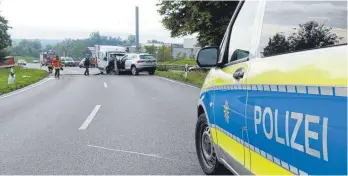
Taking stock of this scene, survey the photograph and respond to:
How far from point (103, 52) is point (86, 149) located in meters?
34.4

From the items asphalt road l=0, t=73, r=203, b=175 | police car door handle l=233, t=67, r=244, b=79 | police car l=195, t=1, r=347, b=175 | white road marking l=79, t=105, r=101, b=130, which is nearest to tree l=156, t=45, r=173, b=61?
asphalt road l=0, t=73, r=203, b=175

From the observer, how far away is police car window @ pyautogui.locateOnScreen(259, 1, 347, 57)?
2.31 meters

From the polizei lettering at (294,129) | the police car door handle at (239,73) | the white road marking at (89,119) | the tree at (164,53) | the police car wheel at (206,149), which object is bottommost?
the white road marking at (89,119)

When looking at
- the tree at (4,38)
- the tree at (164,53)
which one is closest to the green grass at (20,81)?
the tree at (4,38)

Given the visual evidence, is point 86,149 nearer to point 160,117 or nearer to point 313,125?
point 160,117

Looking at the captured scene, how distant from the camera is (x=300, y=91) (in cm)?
221

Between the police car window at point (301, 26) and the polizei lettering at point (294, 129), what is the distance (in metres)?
0.44

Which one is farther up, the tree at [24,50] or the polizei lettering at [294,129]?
the tree at [24,50]

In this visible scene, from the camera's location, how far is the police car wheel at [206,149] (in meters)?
4.36

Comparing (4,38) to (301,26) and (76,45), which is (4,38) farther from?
(76,45)

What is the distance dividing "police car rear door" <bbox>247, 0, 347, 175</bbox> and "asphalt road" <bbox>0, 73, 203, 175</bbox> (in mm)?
2283

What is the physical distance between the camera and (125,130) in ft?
25.0

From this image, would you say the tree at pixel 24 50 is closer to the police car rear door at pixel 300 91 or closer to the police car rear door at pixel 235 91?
the police car rear door at pixel 235 91

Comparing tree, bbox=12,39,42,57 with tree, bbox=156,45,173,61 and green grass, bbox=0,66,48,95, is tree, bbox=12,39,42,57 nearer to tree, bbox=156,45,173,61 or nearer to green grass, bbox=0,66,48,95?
tree, bbox=156,45,173,61
